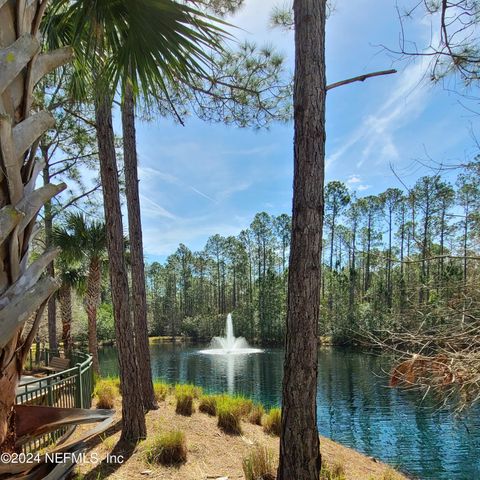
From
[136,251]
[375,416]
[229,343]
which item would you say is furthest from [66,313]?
[229,343]

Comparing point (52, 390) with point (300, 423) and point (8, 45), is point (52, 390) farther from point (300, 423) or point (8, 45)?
point (8, 45)

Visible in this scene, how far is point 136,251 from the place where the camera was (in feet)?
25.6

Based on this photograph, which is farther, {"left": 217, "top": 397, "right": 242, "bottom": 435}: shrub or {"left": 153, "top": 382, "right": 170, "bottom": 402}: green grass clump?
{"left": 153, "top": 382, "right": 170, "bottom": 402}: green grass clump

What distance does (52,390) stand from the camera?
557 centimetres

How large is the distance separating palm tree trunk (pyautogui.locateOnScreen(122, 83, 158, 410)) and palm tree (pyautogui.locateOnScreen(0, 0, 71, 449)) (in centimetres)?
644

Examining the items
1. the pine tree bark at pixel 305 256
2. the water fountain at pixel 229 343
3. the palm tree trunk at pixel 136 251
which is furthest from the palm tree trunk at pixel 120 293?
the water fountain at pixel 229 343

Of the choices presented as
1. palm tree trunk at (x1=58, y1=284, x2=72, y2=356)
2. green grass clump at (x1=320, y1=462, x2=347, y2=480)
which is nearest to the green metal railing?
green grass clump at (x1=320, y1=462, x2=347, y2=480)

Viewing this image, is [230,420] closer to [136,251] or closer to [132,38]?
[136,251]

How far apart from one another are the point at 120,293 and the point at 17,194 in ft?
15.8

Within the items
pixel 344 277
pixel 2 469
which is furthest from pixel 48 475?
pixel 344 277

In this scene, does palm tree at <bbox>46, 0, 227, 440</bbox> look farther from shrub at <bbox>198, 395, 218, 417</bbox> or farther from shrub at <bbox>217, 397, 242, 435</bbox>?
shrub at <bbox>198, 395, 218, 417</bbox>

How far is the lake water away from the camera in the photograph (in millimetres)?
8586

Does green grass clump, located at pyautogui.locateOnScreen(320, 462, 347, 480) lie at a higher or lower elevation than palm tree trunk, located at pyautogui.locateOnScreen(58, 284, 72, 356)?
lower

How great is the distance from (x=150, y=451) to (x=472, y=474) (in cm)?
683
